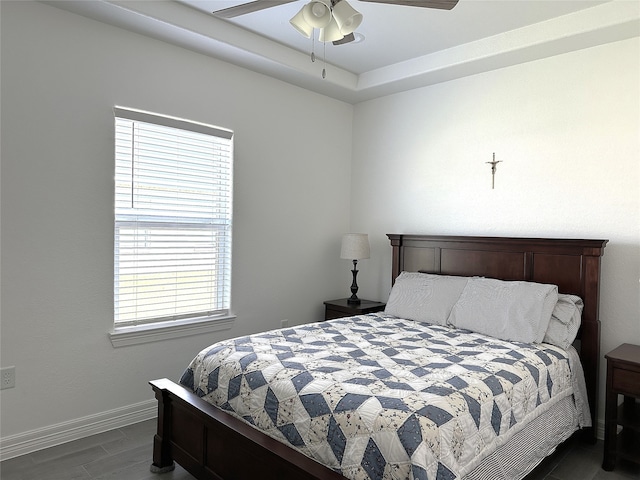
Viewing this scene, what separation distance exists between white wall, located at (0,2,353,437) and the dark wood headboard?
4.69 ft

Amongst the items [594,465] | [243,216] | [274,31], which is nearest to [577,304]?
[594,465]

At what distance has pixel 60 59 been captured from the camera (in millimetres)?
2824

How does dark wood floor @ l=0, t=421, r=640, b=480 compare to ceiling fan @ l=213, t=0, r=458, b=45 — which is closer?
ceiling fan @ l=213, t=0, r=458, b=45

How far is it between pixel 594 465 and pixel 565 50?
280 cm

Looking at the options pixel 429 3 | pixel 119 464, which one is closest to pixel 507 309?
pixel 429 3

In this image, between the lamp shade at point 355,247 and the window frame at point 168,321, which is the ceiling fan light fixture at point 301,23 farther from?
the lamp shade at point 355,247

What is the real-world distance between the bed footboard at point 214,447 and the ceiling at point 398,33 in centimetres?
235

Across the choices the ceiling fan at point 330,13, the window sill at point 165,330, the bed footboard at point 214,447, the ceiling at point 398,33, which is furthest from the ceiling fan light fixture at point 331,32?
the window sill at point 165,330

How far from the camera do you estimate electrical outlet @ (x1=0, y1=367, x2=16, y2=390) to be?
2.63 metres

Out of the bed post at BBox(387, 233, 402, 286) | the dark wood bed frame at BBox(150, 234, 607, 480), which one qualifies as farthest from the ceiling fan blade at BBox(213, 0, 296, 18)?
the bed post at BBox(387, 233, 402, 286)

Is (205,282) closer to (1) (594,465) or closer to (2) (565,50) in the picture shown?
(1) (594,465)

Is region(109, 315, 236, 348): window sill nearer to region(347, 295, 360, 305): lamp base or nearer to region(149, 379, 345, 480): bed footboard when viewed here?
region(149, 379, 345, 480): bed footboard

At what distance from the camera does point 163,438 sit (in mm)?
2531

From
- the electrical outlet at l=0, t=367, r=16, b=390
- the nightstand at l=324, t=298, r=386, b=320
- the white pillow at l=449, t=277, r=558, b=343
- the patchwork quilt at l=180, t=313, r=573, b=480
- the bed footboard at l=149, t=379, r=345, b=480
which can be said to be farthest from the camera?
the nightstand at l=324, t=298, r=386, b=320
